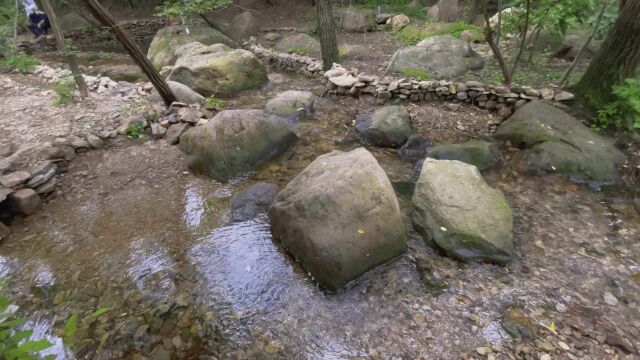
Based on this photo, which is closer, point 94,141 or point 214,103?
point 94,141

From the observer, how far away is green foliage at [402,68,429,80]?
673cm

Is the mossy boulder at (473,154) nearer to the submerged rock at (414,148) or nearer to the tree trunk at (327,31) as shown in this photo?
the submerged rock at (414,148)

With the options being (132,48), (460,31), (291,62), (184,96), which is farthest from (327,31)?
(132,48)

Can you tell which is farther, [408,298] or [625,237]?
[625,237]

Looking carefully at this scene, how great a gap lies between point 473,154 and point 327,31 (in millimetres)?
4557

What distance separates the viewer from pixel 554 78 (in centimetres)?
632

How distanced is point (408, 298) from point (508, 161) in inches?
108

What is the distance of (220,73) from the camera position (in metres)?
7.55

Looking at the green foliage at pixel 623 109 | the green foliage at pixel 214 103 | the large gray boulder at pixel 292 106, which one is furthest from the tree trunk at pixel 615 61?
the green foliage at pixel 214 103

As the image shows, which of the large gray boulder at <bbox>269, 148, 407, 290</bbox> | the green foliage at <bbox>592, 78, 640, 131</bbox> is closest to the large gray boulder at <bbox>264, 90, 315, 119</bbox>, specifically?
the large gray boulder at <bbox>269, 148, 407, 290</bbox>

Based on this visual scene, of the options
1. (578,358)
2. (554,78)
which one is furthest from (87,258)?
Answer: (554,78)

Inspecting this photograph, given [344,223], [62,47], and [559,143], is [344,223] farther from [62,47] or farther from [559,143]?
[62,47]

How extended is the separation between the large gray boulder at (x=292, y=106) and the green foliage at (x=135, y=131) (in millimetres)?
2117

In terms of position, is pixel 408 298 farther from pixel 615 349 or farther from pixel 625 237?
pixel 625 237
